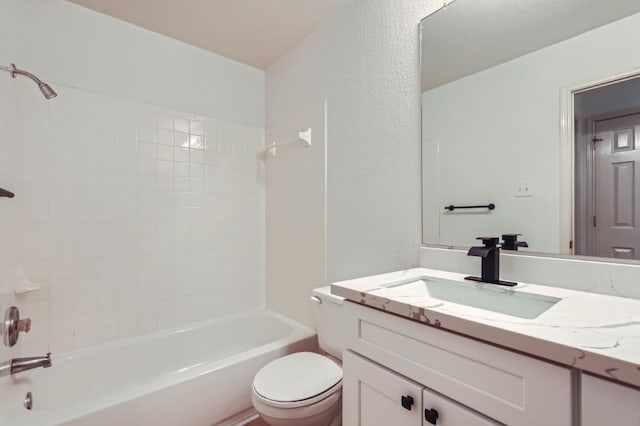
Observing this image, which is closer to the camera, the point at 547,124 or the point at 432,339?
the point at 432,339

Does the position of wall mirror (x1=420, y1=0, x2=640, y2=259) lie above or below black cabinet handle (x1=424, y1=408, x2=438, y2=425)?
above

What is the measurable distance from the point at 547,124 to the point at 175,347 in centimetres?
233

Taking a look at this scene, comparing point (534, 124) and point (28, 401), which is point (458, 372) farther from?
point (28, 401)

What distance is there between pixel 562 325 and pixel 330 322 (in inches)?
40.1

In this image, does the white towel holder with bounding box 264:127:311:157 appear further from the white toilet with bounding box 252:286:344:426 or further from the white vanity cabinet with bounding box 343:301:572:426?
the white vanity cabinet with bounding box 343:301:572:426

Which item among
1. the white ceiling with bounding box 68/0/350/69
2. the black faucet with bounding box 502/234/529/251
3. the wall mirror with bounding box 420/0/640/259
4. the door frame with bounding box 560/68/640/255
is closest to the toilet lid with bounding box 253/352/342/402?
the wall mirror with bounding box 420/0/640/259

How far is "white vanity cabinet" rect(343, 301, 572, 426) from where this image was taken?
1.79ft

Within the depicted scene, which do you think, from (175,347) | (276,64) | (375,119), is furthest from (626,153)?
(175,347)

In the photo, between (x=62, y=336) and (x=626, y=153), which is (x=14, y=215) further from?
(x=626, y=153)

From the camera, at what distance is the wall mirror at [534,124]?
0.88 m

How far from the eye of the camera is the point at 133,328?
1885mm

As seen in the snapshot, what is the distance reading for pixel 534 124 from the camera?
105 centimetres

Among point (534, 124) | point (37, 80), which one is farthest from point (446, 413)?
point (37, 80)

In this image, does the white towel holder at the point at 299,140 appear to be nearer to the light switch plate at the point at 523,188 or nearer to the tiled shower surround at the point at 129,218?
the tiled shower surround at the point at 129,218
